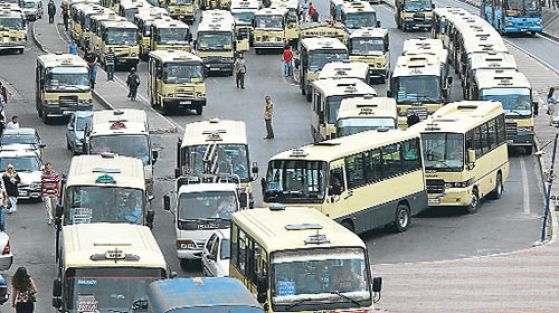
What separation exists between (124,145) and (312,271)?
20079 millimetres

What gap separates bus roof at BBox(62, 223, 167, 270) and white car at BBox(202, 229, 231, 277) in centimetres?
217

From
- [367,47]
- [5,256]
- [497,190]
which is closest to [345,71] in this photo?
[367,47]

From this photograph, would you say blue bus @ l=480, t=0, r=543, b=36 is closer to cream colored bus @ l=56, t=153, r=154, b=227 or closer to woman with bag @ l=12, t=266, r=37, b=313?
cream colored bus @ l=56, t=153, r=154, b=227

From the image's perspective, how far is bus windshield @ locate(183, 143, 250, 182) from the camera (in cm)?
4516

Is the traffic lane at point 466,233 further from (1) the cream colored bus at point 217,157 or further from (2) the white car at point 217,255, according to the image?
(2) the white car at point 217,255

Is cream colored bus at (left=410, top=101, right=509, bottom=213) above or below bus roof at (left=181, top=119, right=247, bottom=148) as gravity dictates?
below

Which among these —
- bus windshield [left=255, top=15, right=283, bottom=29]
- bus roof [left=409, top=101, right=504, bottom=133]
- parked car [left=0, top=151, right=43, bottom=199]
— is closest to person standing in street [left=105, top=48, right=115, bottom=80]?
bus windshield [left=255, top=15, right=283, bottom=29]

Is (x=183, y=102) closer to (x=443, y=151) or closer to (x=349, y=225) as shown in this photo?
(x=443, y=151)

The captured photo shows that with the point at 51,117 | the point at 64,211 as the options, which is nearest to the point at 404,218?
the point at 64,211

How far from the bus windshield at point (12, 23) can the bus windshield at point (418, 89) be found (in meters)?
34.8

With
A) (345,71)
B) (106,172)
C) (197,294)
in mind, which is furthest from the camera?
(345,71)

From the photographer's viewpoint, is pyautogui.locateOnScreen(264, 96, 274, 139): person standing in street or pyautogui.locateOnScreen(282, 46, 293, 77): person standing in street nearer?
pyautogui.locateOnScreen(264, 96, 274, 139): person standing in street

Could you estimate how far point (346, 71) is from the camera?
2452 inches

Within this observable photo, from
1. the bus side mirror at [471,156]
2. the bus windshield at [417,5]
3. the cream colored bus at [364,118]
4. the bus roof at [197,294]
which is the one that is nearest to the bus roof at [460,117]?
the bus side mirror at [471,156]
